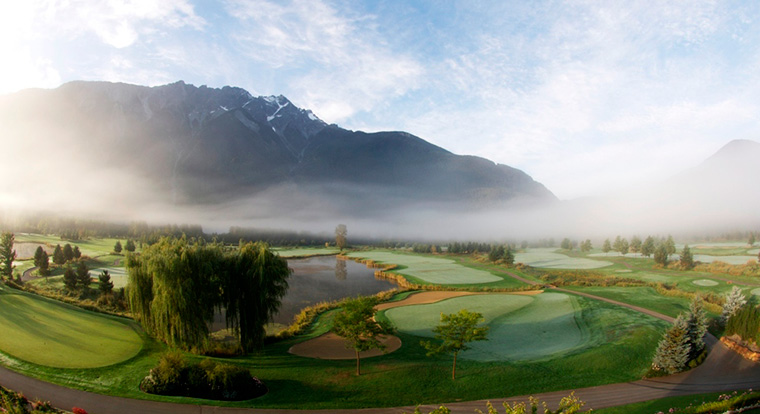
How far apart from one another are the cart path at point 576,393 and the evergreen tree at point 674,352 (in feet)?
2.17

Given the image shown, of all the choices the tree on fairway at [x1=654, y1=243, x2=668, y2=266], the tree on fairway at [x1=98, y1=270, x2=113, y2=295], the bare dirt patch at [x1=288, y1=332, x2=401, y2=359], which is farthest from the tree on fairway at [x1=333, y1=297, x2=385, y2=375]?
the tree on fairway at [x1=654, y1=243, x2=668, y2=266]

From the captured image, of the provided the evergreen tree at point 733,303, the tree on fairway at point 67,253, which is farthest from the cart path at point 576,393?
the tree on fairway at point 67,253

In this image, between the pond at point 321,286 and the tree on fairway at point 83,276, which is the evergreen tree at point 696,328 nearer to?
the pond at point 321,286

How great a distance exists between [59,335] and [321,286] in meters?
45.3

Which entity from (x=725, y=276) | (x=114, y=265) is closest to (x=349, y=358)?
(x=114, y=265)

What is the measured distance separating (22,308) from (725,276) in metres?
99.9

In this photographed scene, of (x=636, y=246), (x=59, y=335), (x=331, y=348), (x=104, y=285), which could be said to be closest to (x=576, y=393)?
(x=331, y=348)

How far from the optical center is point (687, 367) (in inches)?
1011

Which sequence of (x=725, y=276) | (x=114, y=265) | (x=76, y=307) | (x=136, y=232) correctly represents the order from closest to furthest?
(x=76, y=307) → (x=725, y=276) → (x=114, y=265) → (x=136, y=232)

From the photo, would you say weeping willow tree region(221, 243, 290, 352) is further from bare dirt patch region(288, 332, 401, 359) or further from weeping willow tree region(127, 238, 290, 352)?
bare dirt patch region(288, 332, 401, 359)

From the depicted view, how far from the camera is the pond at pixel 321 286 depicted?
4829cm

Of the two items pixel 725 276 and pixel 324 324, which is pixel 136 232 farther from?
pixel 725 276

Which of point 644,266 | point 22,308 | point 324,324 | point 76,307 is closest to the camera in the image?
point 22,308

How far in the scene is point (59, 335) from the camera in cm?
2623
